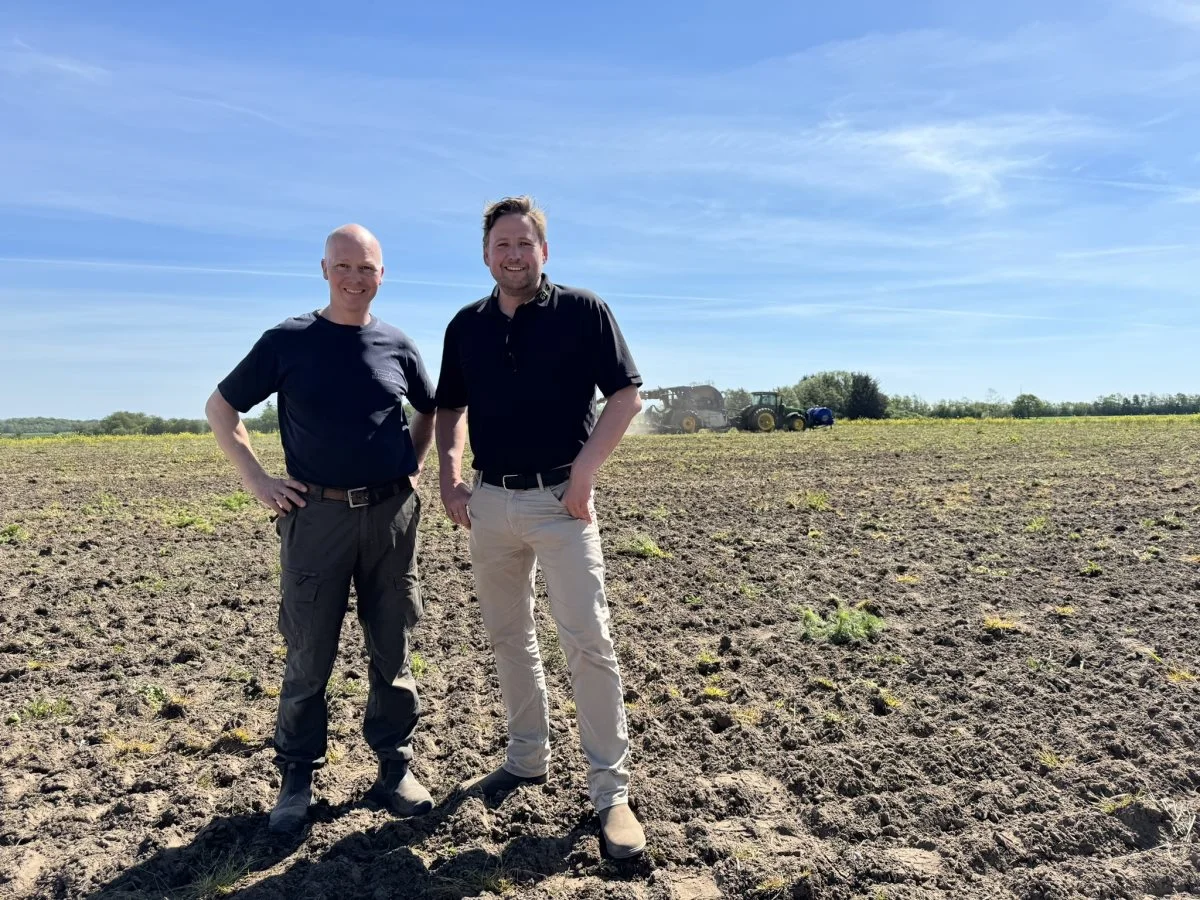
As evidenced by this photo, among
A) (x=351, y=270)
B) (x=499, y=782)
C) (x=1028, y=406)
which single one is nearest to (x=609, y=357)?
(x=351, y=270)

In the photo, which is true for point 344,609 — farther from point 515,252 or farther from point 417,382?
point 515,252

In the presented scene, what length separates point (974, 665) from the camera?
5031 mm

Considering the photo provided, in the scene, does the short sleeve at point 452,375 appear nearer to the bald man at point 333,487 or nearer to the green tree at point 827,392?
the bald man at point 333,487

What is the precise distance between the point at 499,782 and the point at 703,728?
1097 millimetres

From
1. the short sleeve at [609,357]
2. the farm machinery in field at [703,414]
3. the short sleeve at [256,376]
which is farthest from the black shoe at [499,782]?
the farm machinery in field at [703,414]

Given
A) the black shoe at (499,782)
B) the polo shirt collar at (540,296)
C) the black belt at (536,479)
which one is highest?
the polo shirt collar at (540,296)

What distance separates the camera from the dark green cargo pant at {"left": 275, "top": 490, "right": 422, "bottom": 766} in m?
3.42

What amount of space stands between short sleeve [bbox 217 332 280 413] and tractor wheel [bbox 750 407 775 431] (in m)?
32.7

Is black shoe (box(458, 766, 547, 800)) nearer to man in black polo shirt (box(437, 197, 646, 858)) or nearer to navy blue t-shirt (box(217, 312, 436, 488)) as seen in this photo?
man in black polo shirt (box(437, 197, 646, 858))

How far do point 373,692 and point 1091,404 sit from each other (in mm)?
73752

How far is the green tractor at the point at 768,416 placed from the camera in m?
35.4

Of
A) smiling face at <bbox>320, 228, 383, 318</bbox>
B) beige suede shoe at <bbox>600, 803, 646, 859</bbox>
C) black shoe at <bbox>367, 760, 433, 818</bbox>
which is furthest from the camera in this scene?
black shoe at <bbox>367, 760, 433, 818</bbox>

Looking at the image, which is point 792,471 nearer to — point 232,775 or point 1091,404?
point 232,775

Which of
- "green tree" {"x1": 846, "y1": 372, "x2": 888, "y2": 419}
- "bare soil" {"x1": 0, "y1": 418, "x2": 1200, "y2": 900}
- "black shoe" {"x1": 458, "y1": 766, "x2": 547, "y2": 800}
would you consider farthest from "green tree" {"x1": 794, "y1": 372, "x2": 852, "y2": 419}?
"black shoe" {"x1": 458, "y1": 766, "x2": 547, "y2": 800}
